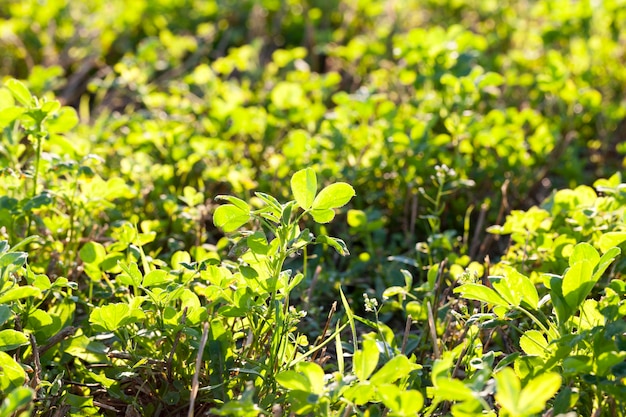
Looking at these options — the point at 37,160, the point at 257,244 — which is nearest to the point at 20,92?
the point at 37,160

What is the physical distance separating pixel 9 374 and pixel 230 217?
549 millimetres

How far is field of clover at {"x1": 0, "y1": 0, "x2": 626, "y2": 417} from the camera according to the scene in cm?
160

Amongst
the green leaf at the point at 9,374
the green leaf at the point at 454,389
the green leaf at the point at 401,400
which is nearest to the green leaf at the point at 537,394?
the green leaf at the point at 454,389

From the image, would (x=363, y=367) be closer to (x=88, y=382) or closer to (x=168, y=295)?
(x=168, y=295)

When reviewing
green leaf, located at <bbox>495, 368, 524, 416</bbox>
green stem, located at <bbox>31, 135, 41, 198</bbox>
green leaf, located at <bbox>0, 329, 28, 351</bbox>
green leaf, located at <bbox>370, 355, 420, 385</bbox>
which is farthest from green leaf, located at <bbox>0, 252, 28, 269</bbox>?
green leaf, located at <bbox>495, 368, 524, 416</bbox>

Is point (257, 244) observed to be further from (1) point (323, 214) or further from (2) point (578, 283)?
(2) point (578, 283)

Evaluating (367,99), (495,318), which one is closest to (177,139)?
(367,99)

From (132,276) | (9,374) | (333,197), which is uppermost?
(333,197)

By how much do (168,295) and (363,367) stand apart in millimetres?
485

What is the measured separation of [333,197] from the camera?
1626 millimetres

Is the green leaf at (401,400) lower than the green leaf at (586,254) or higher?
lower

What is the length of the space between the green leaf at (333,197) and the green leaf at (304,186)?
19 mm

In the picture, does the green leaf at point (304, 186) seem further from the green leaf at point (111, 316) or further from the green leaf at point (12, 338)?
the green leaf at point (12, 338)

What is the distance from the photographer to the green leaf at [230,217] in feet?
5.34
